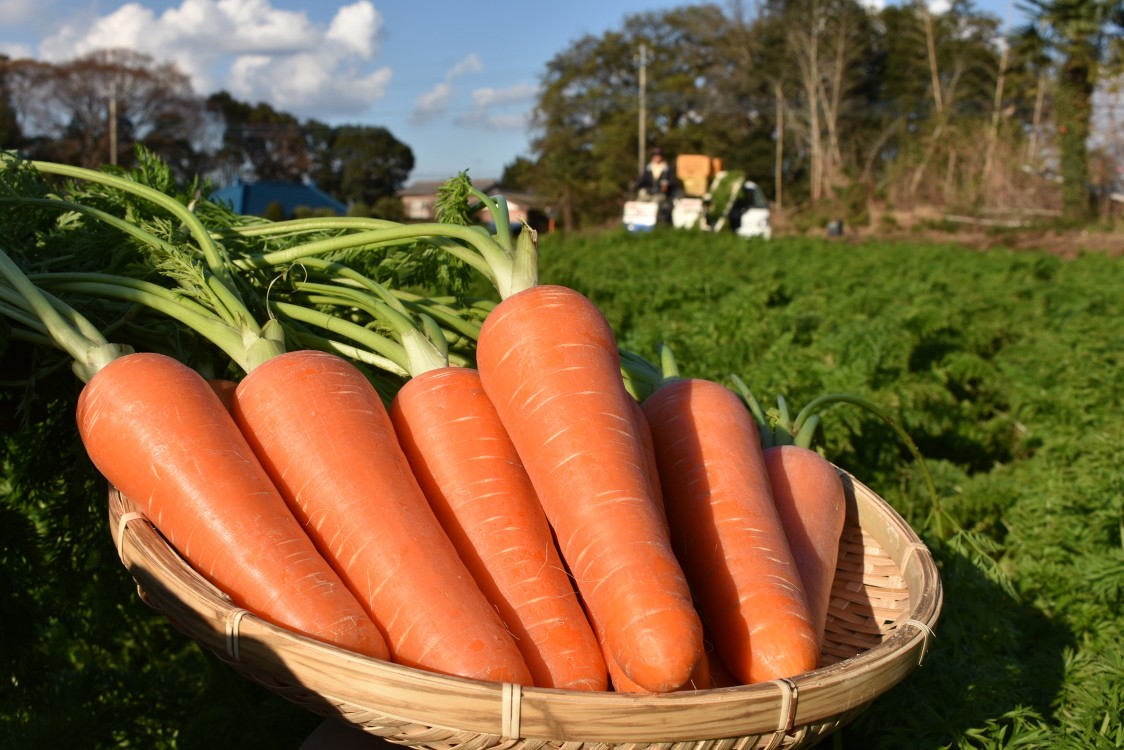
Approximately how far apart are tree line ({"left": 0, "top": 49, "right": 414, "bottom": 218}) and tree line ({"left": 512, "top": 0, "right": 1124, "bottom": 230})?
35.3ft

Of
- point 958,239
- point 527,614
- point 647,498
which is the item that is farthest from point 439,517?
point 958,239

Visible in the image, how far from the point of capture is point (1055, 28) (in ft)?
83.6

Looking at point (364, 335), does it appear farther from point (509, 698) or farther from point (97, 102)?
point (97, 102)

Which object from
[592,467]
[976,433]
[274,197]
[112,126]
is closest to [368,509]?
[592,467]

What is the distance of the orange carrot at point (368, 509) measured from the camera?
148cm

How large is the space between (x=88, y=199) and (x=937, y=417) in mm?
3871

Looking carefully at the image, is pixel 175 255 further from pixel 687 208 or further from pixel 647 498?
pixel 687 208

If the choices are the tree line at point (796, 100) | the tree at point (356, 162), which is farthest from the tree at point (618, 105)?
the tree at point (356, 162)

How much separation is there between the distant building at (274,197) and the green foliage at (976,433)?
81.9 ft

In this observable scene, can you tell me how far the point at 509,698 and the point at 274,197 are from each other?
35568 millimetres

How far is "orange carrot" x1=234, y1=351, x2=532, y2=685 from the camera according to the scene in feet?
4.86

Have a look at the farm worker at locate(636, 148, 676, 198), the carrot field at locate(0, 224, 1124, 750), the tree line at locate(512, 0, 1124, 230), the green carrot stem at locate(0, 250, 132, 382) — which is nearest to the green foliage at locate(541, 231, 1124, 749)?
the carrot field at locate(0, 224, 1124, 750)

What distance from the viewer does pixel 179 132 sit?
168 ft

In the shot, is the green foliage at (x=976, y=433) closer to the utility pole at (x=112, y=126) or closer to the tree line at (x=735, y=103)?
the tree line at (x=735, y=103)
